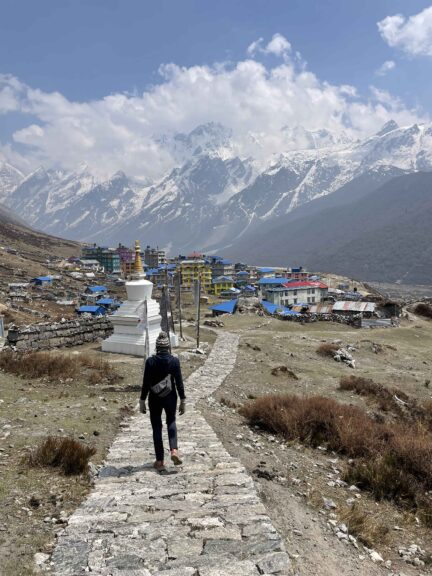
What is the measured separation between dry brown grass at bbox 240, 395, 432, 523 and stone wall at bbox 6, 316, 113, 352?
48.8ft

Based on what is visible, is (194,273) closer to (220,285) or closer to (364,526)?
(220,285)

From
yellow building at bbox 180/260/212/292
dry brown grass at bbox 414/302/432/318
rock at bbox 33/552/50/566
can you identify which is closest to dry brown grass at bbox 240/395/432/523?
rock at bbox 33/552/50/566

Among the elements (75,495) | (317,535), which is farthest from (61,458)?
(317,535)

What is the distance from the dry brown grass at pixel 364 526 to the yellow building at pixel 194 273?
135 m

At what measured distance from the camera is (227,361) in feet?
77.6

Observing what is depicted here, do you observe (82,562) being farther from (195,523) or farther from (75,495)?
(75,495)

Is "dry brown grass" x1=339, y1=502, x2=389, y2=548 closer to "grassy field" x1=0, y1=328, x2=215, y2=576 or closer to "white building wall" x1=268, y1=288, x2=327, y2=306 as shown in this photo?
"grassy field" x1=0, y1=328, x2=215, y2=576

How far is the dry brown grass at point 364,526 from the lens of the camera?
6.57 metres

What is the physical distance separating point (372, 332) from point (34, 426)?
38.9m

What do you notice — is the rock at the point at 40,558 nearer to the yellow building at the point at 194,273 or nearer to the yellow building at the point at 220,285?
the yellow building at the point at 220,285

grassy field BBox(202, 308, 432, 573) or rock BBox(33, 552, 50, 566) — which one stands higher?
rock BBox(33, 552, 50, 566)

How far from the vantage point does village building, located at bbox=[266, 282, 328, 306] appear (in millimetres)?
113062

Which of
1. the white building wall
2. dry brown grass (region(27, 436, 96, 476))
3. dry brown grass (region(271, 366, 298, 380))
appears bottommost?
the white building wall

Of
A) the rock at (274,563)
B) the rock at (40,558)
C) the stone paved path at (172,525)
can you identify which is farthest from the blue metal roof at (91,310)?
the rock at (274,563)
